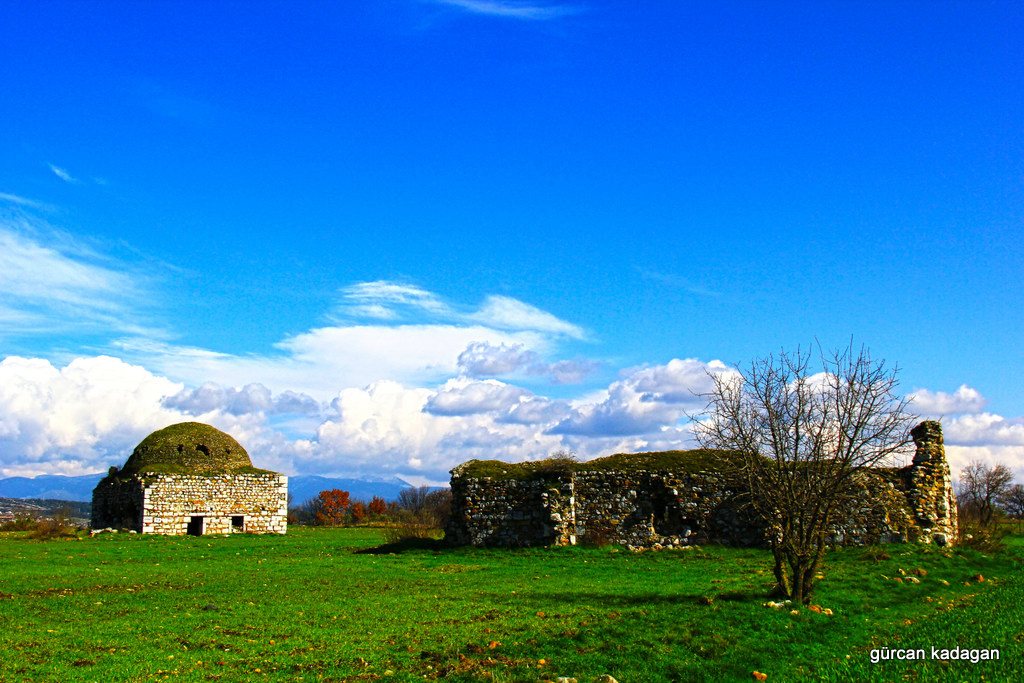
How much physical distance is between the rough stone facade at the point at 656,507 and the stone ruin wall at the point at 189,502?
69.3 ft

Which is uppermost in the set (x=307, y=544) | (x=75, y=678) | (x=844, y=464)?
(x=844, y=464)

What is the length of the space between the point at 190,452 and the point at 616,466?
103 feet

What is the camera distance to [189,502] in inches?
1560

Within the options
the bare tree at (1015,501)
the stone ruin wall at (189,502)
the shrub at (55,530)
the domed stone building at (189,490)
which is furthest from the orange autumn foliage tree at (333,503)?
the bare tree at (1015,501)

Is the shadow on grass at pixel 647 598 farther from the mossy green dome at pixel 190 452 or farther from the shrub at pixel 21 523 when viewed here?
the shrub at pixel 21 523

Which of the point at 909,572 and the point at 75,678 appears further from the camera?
the point at 909,572

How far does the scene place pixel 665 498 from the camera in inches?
965

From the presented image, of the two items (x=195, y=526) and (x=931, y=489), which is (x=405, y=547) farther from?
(x=195, y=526)

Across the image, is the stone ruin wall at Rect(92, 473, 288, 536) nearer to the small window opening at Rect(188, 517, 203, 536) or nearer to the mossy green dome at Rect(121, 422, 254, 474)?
the small window opening at Rect(188, 517, 203, 536)

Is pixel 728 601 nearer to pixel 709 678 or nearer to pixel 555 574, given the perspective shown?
pixel 709 678

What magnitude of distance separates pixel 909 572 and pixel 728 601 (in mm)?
7447

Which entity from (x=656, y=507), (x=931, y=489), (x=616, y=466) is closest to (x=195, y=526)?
(x=616, y=466)

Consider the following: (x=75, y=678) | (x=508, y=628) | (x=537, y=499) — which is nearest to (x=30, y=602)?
(x=75, y=678)

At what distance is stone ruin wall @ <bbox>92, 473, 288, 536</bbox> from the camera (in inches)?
1512
